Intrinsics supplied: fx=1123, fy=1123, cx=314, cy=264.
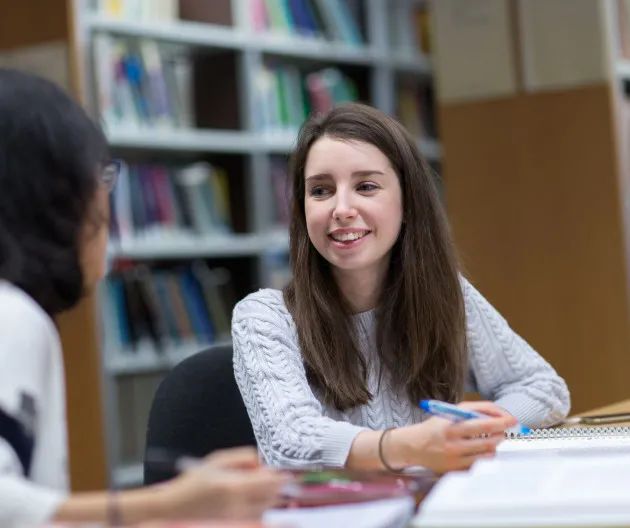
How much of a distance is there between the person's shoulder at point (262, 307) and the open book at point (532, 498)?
78 cm

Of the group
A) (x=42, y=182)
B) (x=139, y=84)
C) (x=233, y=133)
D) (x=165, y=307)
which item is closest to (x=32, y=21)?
(x=139, y=84)

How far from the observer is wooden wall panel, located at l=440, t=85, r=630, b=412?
3902 millimetres

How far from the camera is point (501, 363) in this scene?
6.84ft

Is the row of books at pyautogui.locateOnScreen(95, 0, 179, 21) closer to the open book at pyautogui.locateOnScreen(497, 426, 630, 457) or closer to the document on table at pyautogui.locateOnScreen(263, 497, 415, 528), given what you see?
the open book at pyautogui.locateOnScreen(497, 426, 630, 457)

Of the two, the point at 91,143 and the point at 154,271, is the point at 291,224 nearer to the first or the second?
the point at 91,143

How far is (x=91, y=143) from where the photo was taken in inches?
43.9

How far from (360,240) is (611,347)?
2.21 m

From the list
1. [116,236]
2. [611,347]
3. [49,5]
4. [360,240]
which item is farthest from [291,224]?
[611,347]

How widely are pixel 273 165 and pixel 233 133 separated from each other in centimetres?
23

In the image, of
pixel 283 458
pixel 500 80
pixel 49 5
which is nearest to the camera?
pixel 283 458

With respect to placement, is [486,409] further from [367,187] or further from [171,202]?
[171,202]

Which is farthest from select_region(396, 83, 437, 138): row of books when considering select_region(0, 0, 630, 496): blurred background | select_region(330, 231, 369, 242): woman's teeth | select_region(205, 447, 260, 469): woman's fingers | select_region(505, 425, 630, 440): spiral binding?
select_region(205, 447, 260, 469): woman's fingers

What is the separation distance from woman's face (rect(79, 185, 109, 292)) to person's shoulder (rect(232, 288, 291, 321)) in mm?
693

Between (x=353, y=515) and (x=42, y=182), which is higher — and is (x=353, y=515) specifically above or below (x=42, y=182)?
below
